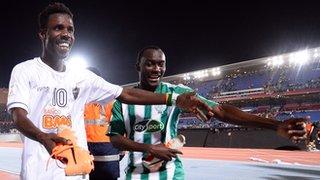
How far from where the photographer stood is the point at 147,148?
9.37ft

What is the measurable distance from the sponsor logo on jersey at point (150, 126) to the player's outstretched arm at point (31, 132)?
3.65 feet

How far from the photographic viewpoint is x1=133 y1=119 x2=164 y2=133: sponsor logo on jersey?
305 cm

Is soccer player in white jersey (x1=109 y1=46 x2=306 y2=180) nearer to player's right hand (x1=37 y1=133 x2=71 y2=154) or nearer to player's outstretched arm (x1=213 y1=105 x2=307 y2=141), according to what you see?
player's outstretched arm (x1=213 y1=105 x2=307 y2=141)

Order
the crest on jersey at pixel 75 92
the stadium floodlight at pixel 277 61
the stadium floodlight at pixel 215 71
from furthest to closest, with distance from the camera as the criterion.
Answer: the stadium floodlight at pixel 215 71
the stadium floodlight at pixel 277 61
the crest on jersey at pixel 75 92

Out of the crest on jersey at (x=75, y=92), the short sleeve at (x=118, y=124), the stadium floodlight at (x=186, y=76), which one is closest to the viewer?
the crest on jersey at (x=75, y=92)

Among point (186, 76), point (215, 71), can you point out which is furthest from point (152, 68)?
point (186, 76)

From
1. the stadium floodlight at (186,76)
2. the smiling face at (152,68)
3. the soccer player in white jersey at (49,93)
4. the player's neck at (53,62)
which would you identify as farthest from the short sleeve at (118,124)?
the stadium floodlight at (186,76)

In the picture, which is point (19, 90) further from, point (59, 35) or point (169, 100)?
point (169, 100)

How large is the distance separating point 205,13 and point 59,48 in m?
28.2

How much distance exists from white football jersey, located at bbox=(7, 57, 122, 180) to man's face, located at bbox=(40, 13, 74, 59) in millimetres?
120

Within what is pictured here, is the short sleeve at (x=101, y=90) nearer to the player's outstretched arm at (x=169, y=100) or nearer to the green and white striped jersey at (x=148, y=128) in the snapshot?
the player's outstretched arm at (x=169, y=100)

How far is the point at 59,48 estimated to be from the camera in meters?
2.40

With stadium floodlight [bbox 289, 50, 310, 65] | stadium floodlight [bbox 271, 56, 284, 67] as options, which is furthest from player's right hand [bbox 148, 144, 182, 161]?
stadium floodlight [bbox 271, 56, 284, 67]

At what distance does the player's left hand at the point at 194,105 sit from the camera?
273 centimetres
